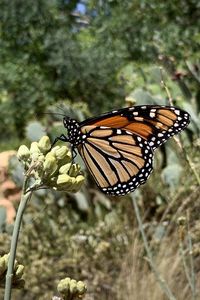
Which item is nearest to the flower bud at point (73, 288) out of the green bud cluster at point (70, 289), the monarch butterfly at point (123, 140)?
the green bud cluster at point (70, 289)

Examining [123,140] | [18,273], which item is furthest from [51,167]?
[123,140]

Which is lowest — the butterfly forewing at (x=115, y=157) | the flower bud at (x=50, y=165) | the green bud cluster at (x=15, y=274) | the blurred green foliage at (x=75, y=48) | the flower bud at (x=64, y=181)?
→ the green bud cluster at (x=15, y=274)

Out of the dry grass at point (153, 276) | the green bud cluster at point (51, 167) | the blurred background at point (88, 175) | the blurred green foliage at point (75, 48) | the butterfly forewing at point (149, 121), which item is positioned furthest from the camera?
the blurred green foliage at point (75, 48)

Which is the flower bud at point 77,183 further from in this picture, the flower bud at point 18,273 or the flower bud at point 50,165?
the flower bud at point 18,273

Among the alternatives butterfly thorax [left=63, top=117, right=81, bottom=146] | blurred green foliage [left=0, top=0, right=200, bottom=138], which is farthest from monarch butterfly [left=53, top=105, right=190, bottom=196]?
blurred green foliage [left=0, top=0, right=200, bottom=138]

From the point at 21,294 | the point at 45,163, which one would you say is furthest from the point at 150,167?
the point at 21,294
